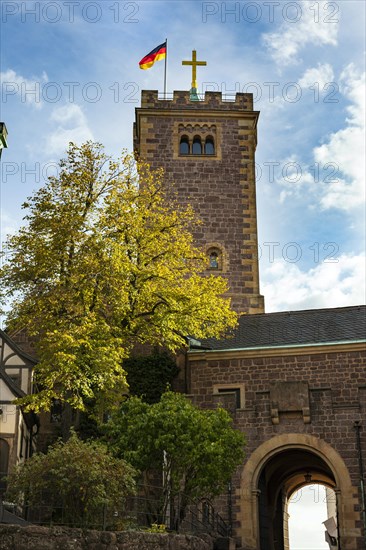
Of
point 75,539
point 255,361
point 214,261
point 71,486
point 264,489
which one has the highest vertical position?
point 214,261

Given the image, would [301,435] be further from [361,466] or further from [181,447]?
[181,447]

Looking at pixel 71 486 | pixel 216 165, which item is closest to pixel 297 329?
pixel 216 165

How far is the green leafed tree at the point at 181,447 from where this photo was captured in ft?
72.0

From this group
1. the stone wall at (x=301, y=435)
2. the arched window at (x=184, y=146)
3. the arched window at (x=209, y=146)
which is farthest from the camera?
the arched window at (x=209, y=146)

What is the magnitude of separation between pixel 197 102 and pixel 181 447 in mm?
25317

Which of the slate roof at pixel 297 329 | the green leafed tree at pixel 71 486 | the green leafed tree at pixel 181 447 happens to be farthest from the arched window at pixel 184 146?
the green leafed tree at pixel 71 486

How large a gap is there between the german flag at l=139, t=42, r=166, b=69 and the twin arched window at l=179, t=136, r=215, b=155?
411cm

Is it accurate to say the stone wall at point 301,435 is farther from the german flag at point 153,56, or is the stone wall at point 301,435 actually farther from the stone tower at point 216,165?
the german flag at point 153,56

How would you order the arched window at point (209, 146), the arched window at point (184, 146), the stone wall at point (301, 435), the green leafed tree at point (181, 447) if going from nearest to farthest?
the green leafed tree at point (181, 447)
the stone wall at point (301, 435)
the arched window at point (184, 146)
the arched window at point (209, 146)

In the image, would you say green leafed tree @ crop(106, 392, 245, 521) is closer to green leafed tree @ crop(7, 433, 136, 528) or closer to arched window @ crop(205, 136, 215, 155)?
green leafed tree @ crop(7, 433, 136, 528)

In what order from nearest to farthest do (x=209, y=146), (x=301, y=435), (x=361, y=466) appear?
(x=361, y=466)
(x=301, y=435)
(x=209, y=146)

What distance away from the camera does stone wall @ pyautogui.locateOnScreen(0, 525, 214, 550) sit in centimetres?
1567

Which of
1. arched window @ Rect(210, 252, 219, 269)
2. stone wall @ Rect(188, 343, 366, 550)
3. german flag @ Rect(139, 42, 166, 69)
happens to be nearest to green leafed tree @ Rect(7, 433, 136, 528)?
stone wall @ Rect(188, 343, 366, 550)

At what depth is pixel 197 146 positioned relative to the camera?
42625mm
